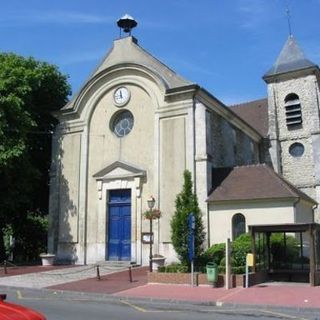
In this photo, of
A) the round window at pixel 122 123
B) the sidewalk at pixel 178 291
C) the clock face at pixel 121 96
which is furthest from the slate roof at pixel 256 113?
the sidewalk at pixel 178 291

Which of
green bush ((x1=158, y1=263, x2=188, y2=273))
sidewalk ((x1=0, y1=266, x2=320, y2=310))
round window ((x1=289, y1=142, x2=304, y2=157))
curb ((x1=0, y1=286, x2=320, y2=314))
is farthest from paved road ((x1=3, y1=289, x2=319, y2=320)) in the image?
round window ((x1=289, y1=142, x2=304, y2=157))

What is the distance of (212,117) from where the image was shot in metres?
26.6

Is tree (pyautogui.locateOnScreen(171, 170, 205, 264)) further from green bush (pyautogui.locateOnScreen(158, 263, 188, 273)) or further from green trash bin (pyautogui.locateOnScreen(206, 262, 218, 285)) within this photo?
green trash bin (pyautogui.locateOnScreen(206, 262, 218, 285))

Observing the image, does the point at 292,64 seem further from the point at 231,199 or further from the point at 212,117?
the point at 231,199

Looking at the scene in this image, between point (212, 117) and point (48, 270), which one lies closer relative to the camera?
point (48, 270)

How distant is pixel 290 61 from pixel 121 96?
1628cm

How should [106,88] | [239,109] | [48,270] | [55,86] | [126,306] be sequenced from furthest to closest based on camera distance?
[239,109], [55,86], [106,88], [48,270], [126,306]

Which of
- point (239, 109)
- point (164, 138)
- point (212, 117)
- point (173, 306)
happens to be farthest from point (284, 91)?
point (173, 306)

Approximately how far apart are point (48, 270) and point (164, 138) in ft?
28.2

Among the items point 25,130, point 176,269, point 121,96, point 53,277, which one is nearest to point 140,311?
point 176,269

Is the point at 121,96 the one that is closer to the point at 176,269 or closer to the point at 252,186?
the point at 252,186

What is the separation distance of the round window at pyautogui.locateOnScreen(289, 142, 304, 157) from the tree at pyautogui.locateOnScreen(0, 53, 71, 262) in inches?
625

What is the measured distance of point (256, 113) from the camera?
39.8 metres

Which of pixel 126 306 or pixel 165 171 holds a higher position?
pixel 165 171
